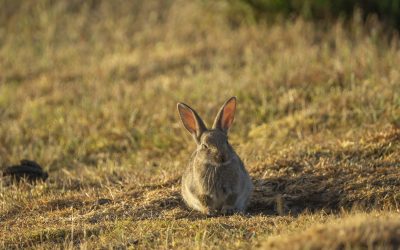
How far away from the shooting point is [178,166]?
9.70 m

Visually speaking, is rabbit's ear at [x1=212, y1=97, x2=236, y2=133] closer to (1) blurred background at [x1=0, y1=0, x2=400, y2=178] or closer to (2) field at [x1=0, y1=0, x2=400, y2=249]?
(2) field at [x1=0, y1=0, x2=400, y2=249]

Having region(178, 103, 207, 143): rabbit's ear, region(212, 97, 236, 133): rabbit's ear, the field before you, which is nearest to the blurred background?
the field

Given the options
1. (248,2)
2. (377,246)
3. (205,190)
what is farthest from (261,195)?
(248,2)

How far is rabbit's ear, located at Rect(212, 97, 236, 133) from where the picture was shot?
7.73m

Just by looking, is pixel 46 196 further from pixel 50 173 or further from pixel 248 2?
pixel 248 2

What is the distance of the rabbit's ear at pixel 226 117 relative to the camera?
25.4 feet

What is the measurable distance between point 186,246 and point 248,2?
9771mm

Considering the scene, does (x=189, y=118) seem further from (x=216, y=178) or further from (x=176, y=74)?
(x=176, y=74)

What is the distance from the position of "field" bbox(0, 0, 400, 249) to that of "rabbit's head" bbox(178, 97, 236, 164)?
59 centimetres

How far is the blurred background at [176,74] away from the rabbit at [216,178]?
5.27ft

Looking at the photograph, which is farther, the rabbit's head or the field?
the rabbit's head

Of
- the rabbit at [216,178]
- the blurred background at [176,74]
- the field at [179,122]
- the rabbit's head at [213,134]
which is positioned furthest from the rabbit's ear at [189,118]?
the blurred background at [176,74]

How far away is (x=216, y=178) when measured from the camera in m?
7.38

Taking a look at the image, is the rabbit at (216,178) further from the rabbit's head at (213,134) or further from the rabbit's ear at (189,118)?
the rabbit's ear at (189,118)
